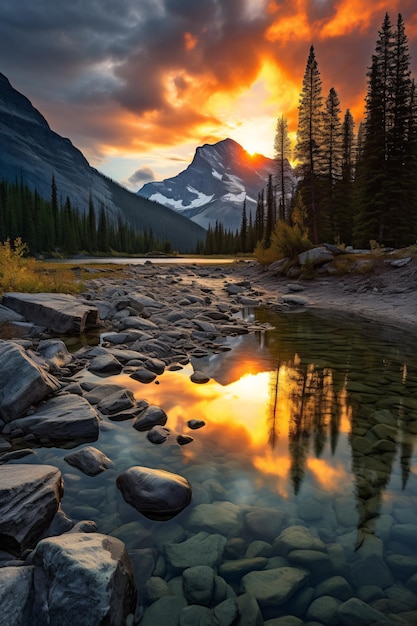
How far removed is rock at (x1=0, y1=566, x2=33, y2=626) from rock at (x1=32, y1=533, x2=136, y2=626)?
4 centimetres

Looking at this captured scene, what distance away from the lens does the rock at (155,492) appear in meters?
2.94

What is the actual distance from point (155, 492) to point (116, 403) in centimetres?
195

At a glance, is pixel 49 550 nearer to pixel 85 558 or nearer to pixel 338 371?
pixel 85 558

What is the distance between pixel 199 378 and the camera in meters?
6.12

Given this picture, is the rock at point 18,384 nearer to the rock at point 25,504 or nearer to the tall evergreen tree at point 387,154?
the rock at point 25,504

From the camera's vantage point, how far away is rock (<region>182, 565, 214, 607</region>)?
7.13 ft

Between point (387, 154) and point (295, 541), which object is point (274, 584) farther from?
point (387, 154)

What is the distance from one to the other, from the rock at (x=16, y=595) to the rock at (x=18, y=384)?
2525mm

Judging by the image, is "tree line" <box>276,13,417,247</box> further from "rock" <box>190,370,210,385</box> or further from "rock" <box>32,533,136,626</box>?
"rock" <box>32,533,136,626</box>

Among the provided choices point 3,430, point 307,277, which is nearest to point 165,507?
point 3,430

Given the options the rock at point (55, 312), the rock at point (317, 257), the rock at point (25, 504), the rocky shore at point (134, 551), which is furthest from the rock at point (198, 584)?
the rock at point (317, 257)

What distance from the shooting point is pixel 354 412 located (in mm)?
5059

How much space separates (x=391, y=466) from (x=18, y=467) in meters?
3.52

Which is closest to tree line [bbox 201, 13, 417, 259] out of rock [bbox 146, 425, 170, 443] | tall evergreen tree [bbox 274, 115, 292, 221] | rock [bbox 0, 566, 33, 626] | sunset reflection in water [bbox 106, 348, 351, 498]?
tall evergreen tree [bbox 274, 115, 292, 221]
